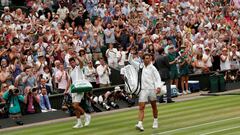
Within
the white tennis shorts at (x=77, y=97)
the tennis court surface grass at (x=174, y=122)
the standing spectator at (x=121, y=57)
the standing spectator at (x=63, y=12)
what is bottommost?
the tennis court surface grass at (x=174, y=122)

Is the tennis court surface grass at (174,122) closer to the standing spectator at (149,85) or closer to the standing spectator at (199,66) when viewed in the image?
the standing spectator at (149,85)

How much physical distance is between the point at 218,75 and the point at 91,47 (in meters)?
5.54

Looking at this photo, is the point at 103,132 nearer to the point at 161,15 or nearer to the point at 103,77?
the point at 103,77

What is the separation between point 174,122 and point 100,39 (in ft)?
32.5

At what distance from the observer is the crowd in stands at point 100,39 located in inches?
961

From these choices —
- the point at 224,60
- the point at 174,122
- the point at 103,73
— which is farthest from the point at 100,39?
the point at 174,122

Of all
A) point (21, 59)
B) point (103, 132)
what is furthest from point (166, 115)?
point (21, 59)

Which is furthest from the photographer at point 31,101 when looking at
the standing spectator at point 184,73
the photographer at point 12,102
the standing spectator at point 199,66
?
the standing spectator at point 199,66

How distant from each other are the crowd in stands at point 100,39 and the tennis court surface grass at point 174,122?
244 centimetres

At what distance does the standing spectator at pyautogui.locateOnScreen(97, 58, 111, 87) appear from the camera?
2675 centimetres

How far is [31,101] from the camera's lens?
23.1 m

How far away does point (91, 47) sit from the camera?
28.9 m

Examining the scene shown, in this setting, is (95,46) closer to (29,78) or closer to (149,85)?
(29,78)

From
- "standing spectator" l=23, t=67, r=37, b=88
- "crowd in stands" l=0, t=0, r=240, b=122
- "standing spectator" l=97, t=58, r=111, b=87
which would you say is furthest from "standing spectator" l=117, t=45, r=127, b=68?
"standing spectator" l=23, t=67, r=37, b=88
